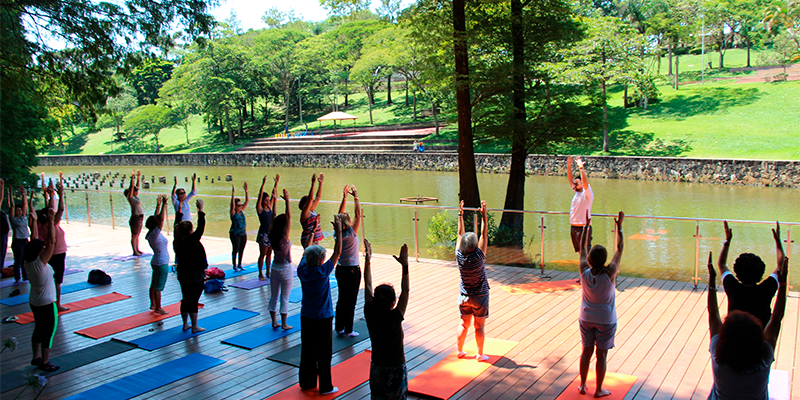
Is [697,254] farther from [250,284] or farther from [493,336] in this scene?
[250,284]

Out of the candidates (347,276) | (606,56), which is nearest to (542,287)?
(347,276)

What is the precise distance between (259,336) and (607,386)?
13.5 feet

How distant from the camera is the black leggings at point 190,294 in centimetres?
665

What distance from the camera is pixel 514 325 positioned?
22.7 ft

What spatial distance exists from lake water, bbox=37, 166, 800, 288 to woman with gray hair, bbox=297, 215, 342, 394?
5274 mm

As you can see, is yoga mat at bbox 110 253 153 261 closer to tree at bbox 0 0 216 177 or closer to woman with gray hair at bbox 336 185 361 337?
tree at bbox 0 0 216 177

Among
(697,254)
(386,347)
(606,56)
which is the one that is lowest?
(697,254)

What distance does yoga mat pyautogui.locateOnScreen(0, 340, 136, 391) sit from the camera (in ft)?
18.1

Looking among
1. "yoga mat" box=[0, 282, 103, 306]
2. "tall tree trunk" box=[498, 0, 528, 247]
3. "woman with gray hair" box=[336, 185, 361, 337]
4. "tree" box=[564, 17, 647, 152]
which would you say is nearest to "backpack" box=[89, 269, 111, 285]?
A: "yoga mat" box=[0, 282, 103, 306]

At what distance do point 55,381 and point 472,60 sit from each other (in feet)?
35.6

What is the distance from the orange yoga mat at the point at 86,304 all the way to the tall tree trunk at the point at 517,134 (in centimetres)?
780

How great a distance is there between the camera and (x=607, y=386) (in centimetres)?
504

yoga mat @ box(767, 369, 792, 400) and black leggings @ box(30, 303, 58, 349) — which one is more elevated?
black leggings @ box(30, 303, 58, 349)

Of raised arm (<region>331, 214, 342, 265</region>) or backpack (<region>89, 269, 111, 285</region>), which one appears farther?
backpack (<region>89, 269, 111, 285</region>)
